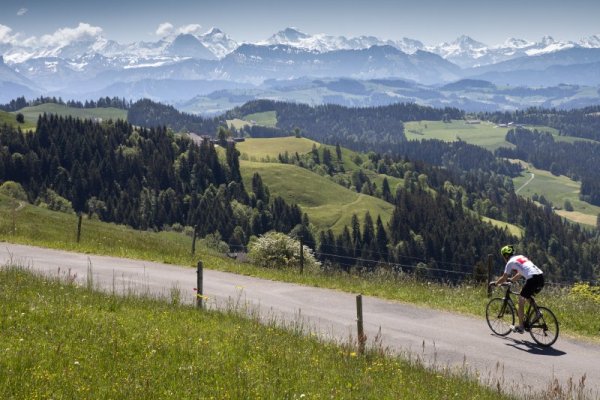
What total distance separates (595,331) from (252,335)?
1305 centimetres

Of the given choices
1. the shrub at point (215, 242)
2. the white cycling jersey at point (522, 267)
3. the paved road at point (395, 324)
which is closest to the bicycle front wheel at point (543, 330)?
the paved road at point (395, 324)

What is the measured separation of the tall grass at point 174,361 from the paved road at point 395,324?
2.22 m

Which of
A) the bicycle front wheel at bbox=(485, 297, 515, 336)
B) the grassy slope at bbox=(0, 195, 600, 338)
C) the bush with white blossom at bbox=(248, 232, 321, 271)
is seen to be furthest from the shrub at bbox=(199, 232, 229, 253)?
the bicycle front wheel at bbox=(485, 297, 515, 336)

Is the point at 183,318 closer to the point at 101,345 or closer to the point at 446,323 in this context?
the point at 101,345

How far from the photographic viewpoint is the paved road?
15695 mm

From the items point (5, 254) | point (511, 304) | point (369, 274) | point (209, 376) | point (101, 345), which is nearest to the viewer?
point (209, 376)

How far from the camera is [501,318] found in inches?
757

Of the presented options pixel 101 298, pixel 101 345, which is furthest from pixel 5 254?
pixel 101 345

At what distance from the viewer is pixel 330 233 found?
630ft

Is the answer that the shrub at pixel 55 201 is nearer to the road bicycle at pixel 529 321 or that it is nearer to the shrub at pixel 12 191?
the shrub at pixel 12 191

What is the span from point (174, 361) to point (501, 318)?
1228 centimetres

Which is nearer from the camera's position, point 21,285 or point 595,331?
point 21,285

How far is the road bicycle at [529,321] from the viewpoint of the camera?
18156mm

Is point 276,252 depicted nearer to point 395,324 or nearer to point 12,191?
point 395,324
